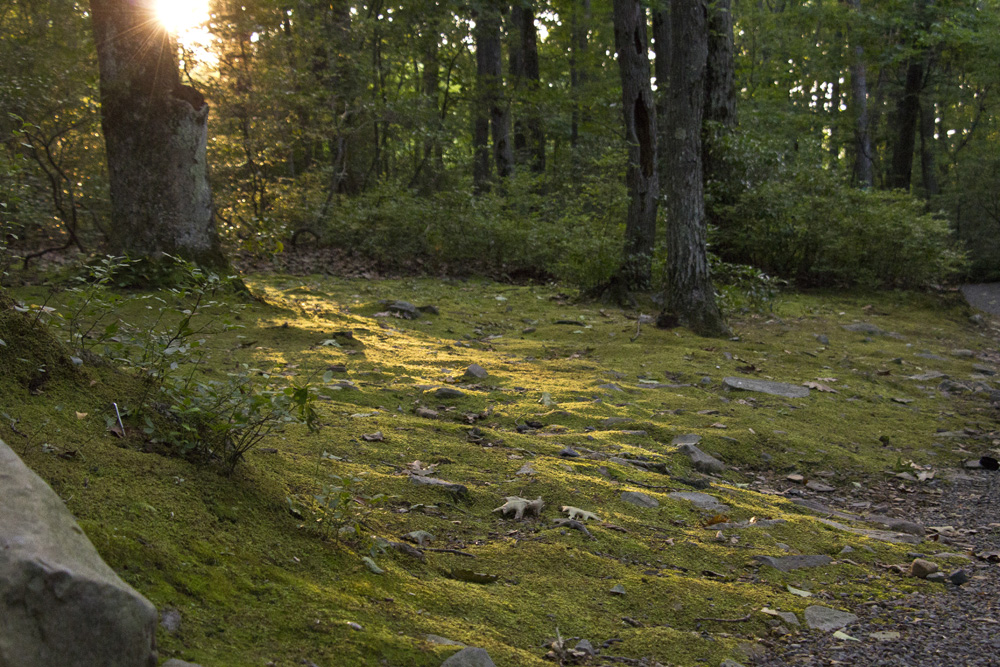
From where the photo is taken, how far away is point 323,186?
13914mm

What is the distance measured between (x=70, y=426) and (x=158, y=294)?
4.79m

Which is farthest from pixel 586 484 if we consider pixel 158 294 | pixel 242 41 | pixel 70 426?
pixel 242 41

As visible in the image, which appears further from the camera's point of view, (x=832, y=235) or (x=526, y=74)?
(x=526, y=74)

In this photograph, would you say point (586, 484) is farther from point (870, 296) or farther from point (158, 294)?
point (870, 296)

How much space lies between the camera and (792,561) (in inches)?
123

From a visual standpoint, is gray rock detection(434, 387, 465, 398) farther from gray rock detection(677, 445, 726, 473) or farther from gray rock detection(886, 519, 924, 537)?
gray rock detection(886, 519, 924, 537)

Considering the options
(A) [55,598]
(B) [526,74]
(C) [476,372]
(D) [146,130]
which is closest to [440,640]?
(A) [55,598]

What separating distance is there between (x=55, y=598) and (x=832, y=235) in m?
12.7

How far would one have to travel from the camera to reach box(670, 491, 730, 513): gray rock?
12.0ft

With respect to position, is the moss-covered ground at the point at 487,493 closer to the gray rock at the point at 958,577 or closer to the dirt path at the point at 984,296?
the gray rock at the point at 958,577

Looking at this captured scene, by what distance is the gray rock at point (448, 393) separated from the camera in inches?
204

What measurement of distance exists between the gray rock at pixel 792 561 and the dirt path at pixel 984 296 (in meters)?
11.3

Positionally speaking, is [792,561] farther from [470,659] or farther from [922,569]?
[470,659]

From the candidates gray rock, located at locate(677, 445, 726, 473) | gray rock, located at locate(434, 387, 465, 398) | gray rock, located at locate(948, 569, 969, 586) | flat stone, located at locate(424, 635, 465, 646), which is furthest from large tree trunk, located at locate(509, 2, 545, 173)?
flat stone, located at locate(424, 635, 465, 646)
